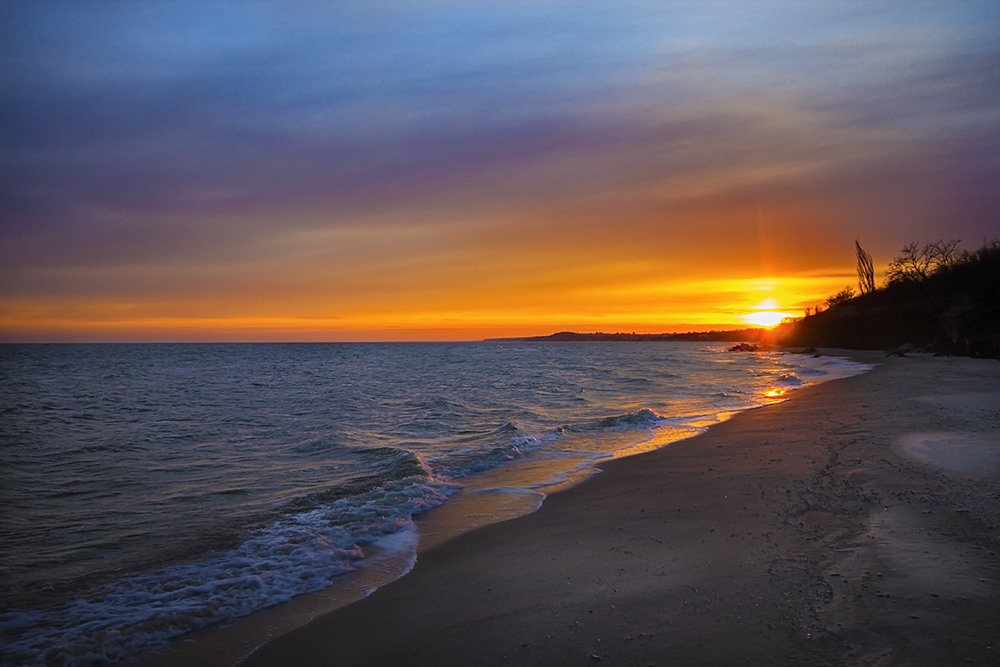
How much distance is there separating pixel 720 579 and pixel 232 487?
915 cm

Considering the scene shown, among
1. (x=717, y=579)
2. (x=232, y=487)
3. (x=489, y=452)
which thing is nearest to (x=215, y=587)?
(x=232, y=487)

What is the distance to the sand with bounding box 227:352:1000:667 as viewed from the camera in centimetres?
416

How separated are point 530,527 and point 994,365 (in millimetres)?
30851

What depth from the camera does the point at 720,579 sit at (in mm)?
5340

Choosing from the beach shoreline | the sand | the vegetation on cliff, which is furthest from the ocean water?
the vegetation on cliff

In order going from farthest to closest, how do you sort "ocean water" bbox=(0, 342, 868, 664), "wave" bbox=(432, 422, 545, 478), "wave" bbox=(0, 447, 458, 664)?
"wave" bbox=(432, 422, 545, 478)
"ocean water" bbox=(0, 342, 868, 664)
"wave" bbox=(0, 447, 458, 664)

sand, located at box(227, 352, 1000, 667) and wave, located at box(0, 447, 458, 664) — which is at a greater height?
sand, located at box(227, 352, 1000, 667)

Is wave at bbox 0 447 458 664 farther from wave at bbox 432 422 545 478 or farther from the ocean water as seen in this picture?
wave at bbox 432 422 545 478

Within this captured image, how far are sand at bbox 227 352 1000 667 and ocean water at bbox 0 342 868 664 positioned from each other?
55.2 inches

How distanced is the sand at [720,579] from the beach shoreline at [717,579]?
0.02 metres

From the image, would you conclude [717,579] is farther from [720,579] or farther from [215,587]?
[215,587]

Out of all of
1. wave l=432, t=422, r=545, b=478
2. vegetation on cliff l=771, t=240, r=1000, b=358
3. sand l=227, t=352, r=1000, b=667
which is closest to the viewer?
sand l=227, t=352, r=1000, b=667

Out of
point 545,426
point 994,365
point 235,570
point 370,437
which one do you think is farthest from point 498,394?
point 994,365

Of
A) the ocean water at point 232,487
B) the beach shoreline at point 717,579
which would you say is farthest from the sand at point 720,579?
the ocean water at point 232,487
